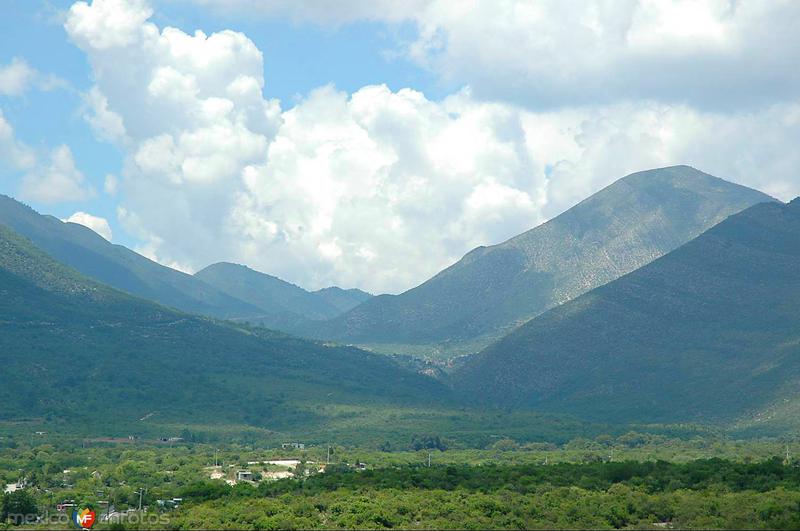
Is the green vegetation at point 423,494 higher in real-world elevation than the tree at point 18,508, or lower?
higher

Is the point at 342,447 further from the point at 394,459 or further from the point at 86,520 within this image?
the point at 86,520

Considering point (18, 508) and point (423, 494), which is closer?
point (423, 494)

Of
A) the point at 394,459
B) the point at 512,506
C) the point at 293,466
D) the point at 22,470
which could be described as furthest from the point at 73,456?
the point at 512,506

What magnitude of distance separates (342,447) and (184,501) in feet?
281

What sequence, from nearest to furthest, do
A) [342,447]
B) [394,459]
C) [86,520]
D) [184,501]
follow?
[86,520]
[184,501]
[394,459]
[342,447]

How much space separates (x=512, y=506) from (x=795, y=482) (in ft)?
85.2

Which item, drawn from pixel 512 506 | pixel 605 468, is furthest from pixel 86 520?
pixel 605 468

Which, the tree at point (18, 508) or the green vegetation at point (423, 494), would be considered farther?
the tree at point (18, 508)

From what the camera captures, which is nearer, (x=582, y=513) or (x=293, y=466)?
(x=582, y=513)

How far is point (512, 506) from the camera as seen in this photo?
306 feet

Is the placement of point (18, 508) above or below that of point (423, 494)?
below

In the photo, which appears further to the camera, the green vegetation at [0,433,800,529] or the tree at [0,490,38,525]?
the tree at [0,490,38,525]

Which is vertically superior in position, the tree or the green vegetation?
the green vegetation

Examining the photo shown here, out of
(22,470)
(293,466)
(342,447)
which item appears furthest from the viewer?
(342,447)
